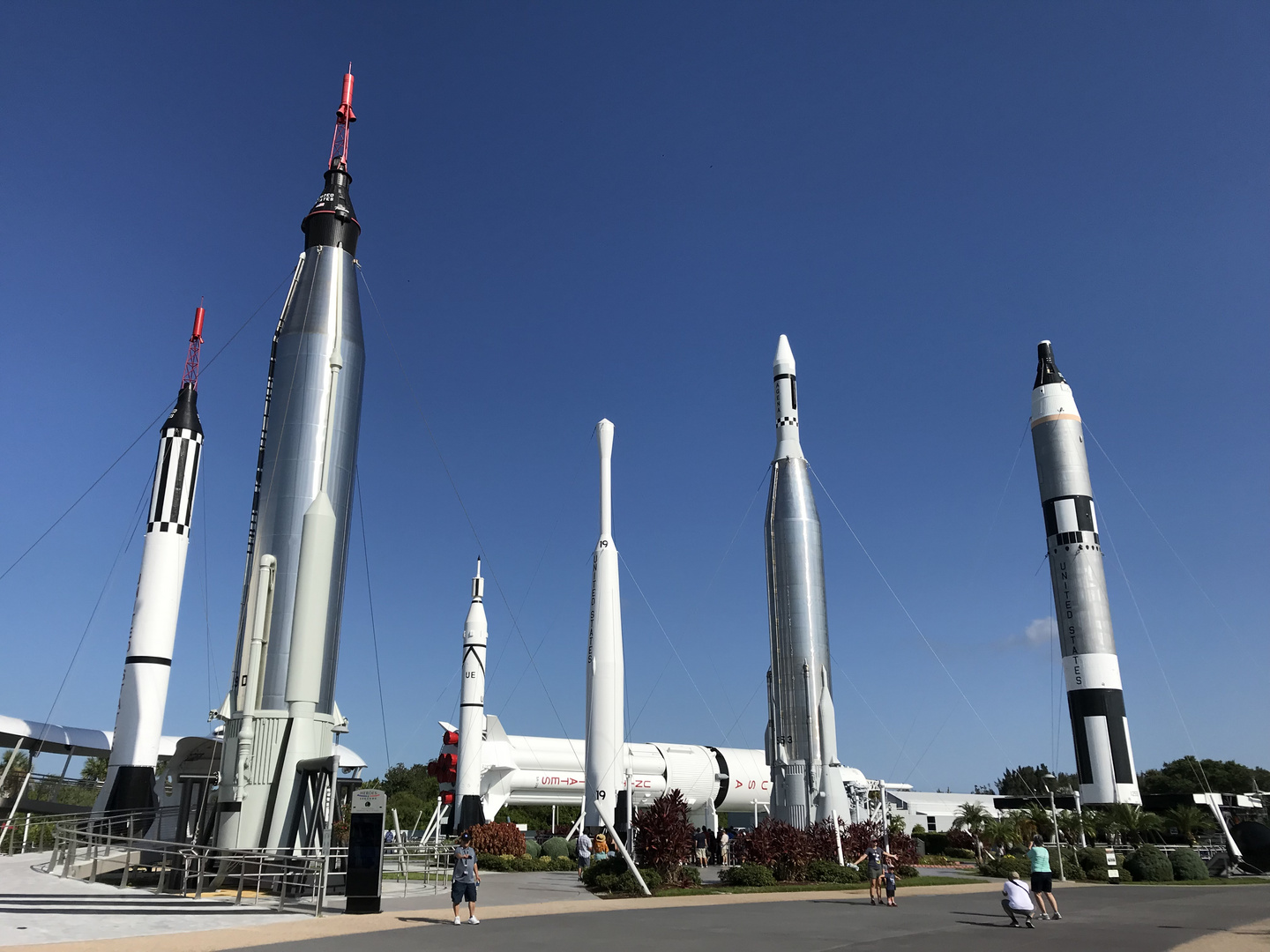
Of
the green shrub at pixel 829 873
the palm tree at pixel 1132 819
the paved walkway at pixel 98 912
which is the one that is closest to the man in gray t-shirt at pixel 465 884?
the paved walkway at pixel 98 912

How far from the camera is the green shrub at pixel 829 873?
74.2ft

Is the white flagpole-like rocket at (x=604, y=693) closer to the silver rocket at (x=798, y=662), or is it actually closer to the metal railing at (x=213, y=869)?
the silver rocket at (x=798, y=662)

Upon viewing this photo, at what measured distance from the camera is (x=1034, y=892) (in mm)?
15547

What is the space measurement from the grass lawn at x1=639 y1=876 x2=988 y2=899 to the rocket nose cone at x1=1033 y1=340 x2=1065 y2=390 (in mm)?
23696

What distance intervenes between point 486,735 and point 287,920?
84.3ft

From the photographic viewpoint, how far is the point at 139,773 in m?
30.7

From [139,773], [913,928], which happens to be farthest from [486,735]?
[913,928]

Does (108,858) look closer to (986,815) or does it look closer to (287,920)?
(287,920)

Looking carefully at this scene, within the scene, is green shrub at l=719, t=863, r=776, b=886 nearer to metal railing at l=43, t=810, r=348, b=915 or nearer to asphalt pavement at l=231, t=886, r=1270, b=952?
asphalt pavement at l=231, t=886, r=1270, b=952

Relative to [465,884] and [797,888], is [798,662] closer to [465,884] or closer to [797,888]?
[797,888]

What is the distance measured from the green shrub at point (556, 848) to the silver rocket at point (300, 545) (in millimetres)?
12171

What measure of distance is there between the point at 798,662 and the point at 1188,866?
13.6 metres

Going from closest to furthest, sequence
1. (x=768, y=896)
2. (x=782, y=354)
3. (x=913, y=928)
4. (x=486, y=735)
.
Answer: (x=913, y=928), (x=768, y=896), (x=782, y=354), (x=486, y=735)

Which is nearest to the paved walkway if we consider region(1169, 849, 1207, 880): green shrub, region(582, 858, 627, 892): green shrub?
region(582, 858, 627, 892): green shrub
